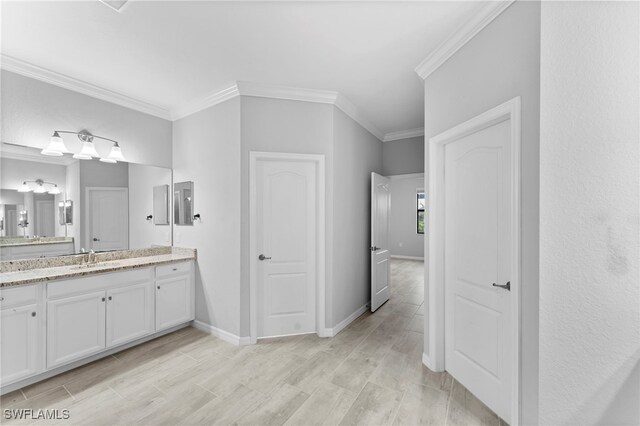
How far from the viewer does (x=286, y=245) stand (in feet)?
9.80

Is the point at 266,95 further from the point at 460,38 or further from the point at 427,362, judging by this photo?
the point at 427,362

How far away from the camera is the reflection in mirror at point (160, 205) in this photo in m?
3.37

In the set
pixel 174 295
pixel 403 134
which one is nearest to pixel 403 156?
pixel 403 134

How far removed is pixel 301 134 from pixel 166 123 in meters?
1.92

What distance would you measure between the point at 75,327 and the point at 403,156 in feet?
15.0

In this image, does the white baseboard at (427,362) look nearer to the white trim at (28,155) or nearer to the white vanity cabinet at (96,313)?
the white vanity cabinet at (96,313)

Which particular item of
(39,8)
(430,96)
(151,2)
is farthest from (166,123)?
(430,96)

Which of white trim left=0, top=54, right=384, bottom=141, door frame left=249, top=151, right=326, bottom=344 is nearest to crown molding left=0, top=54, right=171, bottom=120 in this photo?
white trim left=0, top=54, right=384, bottom=141

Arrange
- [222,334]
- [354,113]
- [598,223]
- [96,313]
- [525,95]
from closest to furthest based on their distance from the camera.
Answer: [598,223], [525,95], [96,313], [222,334], [354,113]

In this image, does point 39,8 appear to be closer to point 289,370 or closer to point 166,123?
point 166,123

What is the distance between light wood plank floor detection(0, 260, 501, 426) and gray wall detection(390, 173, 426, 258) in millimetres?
5895

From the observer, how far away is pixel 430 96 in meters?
2.37

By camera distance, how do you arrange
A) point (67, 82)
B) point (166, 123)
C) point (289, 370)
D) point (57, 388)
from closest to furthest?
point (57, 388) → point (289, 370) → point (67, 82) → point (166, 123)

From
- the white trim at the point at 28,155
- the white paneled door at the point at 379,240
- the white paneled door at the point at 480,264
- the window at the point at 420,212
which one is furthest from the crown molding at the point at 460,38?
the window at the point at 420,212
